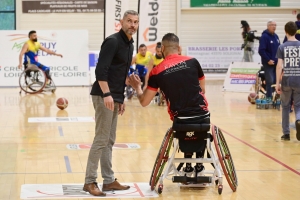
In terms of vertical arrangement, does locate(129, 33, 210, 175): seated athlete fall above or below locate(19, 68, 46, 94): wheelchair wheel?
above

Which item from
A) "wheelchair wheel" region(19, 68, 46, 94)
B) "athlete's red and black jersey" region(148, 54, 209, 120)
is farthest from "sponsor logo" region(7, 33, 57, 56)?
"athlete's red and black jersey" region(148, 54, 209, 120)

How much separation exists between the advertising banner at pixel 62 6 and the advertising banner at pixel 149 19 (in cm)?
799

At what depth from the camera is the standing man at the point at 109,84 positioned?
17.1ft

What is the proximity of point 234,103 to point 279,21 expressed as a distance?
1146 centimetres

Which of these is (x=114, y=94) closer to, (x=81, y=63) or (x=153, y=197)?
(x=153, y=197)

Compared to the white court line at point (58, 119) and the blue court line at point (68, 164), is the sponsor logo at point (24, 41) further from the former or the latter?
the blue court line at point (68, 164)

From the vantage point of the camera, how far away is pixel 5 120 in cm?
1150

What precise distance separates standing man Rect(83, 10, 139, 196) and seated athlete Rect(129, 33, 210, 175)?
24 centimetres

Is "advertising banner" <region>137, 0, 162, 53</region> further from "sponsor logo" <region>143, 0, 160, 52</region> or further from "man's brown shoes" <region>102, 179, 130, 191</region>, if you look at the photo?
"man's brown shoes" <region>102, 179, 130, 191</region>

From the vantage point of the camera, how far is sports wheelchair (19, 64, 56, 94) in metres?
17.1

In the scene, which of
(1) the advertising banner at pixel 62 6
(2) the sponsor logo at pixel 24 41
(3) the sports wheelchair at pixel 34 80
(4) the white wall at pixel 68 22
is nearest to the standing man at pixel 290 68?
(3) the sports wheelchair at pixel 34 80

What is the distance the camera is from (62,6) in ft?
80.7

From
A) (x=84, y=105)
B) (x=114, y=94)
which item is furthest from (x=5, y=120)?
(x=114, y=94)

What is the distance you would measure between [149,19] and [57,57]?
4432mm
